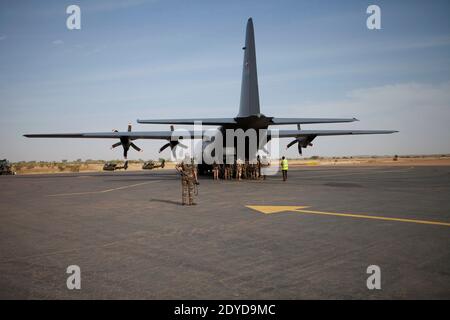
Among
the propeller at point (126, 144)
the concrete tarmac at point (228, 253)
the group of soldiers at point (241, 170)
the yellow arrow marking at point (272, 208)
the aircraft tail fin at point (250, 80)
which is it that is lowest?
the yellow arrow marking at point (272, 208)

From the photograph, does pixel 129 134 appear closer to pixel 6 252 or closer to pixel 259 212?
pixel 259 212

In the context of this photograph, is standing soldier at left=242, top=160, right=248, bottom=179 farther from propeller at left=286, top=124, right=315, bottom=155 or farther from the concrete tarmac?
the concrete tarmac

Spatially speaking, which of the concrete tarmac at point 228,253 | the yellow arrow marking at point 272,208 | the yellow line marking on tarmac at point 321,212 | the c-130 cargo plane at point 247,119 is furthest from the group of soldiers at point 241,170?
the concrete tarmac at point 228,253

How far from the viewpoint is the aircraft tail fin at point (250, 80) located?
24250 millimetres

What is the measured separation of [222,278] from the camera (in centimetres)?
494

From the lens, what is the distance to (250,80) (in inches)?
964

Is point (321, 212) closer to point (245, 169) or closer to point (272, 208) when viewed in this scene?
point (272, 208)

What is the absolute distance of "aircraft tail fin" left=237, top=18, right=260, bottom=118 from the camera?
24.2 metres

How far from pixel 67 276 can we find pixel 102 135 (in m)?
26.8

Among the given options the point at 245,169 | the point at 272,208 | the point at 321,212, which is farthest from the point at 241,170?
the point at 321,212

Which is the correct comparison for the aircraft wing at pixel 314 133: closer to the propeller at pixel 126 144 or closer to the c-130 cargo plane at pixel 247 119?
the c-130 cargo plane at pixel 247 119

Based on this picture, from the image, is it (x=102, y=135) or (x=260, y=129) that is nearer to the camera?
(x=260, y=129)

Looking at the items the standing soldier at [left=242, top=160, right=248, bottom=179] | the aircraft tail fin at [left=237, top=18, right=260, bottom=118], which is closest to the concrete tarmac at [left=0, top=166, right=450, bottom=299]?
the aircraft tail fin at [left=237, top=18, right=260, bottom=118]
